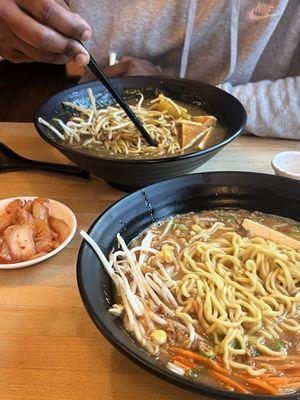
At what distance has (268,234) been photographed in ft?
3.48


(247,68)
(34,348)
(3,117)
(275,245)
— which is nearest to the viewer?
(34,348)

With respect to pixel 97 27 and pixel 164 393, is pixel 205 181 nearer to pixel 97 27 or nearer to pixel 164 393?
pixel 164 393

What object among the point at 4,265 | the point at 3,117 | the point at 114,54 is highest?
the point at 114,54

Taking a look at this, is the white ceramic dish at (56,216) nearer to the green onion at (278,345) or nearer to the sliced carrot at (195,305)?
the sliced carrot at (195,305)

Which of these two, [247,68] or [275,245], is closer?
[275,245]

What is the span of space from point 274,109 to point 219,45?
1.84 feet

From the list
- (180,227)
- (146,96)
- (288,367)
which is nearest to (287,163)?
(180,227)

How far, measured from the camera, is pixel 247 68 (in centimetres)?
210

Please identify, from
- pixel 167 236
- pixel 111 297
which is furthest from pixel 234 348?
pixel 167 236

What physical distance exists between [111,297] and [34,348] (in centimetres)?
19

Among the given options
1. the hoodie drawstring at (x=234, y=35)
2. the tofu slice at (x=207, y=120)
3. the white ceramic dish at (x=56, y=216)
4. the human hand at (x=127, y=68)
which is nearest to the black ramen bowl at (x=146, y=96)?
the tofu slice at (x=207, y=120)

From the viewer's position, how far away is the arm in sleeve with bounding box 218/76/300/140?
1665mm

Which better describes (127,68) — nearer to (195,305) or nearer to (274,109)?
(274,109)

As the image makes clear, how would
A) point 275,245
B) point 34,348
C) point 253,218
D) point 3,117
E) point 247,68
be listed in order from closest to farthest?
point 34,348 < point 275,245 < point 253,218 < point 247,68 < point 3,117
